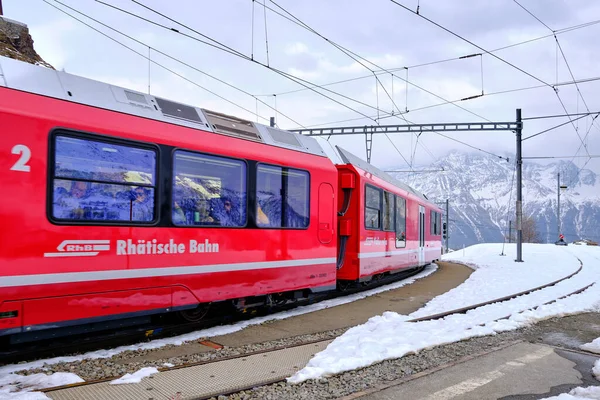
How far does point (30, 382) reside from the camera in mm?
4629

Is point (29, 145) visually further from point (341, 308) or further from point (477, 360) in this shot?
point (341, 308)

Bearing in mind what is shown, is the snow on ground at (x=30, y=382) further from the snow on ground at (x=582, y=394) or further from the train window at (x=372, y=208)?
the train window at (x=372, y=208)

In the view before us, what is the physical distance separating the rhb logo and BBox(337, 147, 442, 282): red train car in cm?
594

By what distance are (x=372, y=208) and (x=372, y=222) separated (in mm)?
337

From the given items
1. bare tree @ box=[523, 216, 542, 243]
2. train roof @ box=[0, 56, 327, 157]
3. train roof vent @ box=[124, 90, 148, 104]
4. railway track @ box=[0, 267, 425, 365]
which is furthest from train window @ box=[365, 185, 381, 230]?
bare tree @ box=[523, 216, 542, 243]

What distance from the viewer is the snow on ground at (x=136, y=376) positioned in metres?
4.71

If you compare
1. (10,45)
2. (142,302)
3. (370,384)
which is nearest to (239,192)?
(142,302)

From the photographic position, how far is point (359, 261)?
10836 millimetres

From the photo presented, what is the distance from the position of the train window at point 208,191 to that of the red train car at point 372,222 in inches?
144

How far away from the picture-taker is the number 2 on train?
5.11m

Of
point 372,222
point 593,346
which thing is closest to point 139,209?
point 593,346

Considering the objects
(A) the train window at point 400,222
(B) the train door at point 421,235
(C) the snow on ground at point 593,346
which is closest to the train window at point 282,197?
(C) the snow on ground at point 593,346

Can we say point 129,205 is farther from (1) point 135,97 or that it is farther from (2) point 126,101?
(1) point 135,97

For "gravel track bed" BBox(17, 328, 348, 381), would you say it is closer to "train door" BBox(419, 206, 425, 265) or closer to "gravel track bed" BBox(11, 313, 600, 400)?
"gravel track bed" BBox(11, 313, 600, 400)
